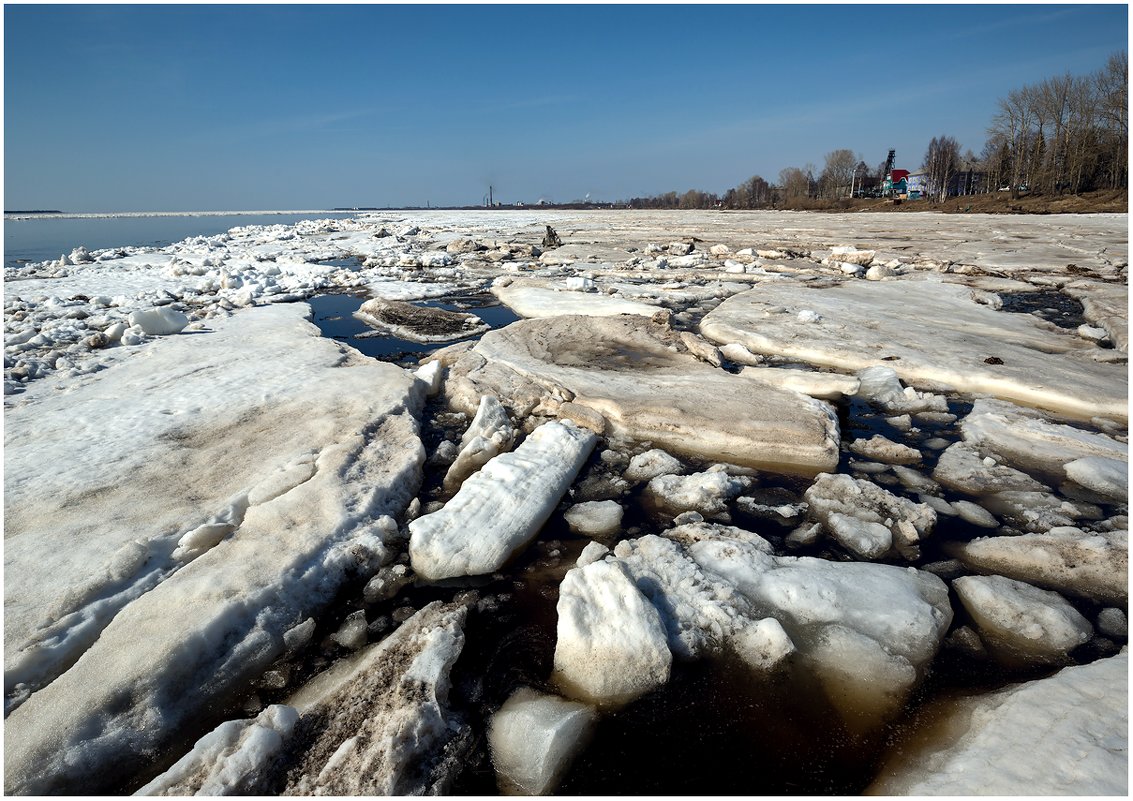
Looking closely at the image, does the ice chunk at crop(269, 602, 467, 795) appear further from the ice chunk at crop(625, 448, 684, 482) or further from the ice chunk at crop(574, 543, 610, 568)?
the ice chunk at crop(625, 448, 684, 482)

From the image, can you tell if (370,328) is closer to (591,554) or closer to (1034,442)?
(591,554)

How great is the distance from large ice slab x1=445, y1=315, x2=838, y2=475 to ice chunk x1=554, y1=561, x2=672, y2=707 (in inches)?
67.4

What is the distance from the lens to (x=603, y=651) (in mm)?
1834

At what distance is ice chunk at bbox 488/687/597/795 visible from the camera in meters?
1.53

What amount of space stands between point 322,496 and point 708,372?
3.28 metres

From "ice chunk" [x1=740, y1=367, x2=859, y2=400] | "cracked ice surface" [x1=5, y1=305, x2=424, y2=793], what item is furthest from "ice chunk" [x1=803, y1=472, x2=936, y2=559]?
"cracked ice surface" [x1=5, y1=305, x2=424, y2=793]

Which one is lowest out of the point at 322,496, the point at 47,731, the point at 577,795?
the point at 577,795

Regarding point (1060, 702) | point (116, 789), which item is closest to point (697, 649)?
point (1060, 702)

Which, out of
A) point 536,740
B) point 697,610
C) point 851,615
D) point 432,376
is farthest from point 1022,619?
point 432,376

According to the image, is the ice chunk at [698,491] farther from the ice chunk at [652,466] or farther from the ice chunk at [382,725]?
the ice chunk at [382,725]

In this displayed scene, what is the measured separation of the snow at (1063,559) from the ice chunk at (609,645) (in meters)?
1.66

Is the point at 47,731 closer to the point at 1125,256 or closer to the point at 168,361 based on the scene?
the point at 168,361

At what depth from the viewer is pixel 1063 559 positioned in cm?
233

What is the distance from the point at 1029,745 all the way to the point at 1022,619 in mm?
724
